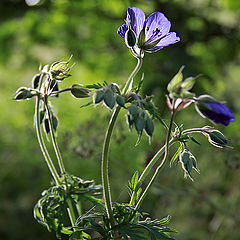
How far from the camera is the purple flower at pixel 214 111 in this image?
1.63 feet

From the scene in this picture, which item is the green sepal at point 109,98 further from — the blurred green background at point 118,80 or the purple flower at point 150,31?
the blurred green background at point 118,80

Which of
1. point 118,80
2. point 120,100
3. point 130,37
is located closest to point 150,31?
point 130,37

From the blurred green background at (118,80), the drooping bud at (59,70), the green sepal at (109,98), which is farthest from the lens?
the blurred green background at (118,80)

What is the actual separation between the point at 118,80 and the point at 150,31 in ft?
5.38

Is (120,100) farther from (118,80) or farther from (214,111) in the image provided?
(118,80)

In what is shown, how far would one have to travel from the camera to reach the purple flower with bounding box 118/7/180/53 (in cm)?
59

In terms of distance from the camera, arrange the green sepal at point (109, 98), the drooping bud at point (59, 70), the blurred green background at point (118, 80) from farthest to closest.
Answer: the blurred green background at point (118, 80), the drooping bud at point (59, 70), the green sepal at point (109, 98)

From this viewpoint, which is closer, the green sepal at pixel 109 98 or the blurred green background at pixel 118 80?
the green sepal at pixel 109 98

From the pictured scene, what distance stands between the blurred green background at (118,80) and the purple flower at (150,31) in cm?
88

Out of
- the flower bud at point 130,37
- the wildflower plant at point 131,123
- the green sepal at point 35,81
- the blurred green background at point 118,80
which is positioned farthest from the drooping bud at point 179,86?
the blurred green background at point 118,80

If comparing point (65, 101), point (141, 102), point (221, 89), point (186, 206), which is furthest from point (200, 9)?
point (141, 102)

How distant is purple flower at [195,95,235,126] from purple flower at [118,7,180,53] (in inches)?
5.2

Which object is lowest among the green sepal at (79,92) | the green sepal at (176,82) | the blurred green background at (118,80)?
the blurred green background at (118,80)

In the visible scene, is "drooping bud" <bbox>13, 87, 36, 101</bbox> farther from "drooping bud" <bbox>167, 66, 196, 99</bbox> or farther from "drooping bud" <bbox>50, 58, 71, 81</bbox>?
"drooping bud" <bbox>167, 66, 196, 99</bbox>
